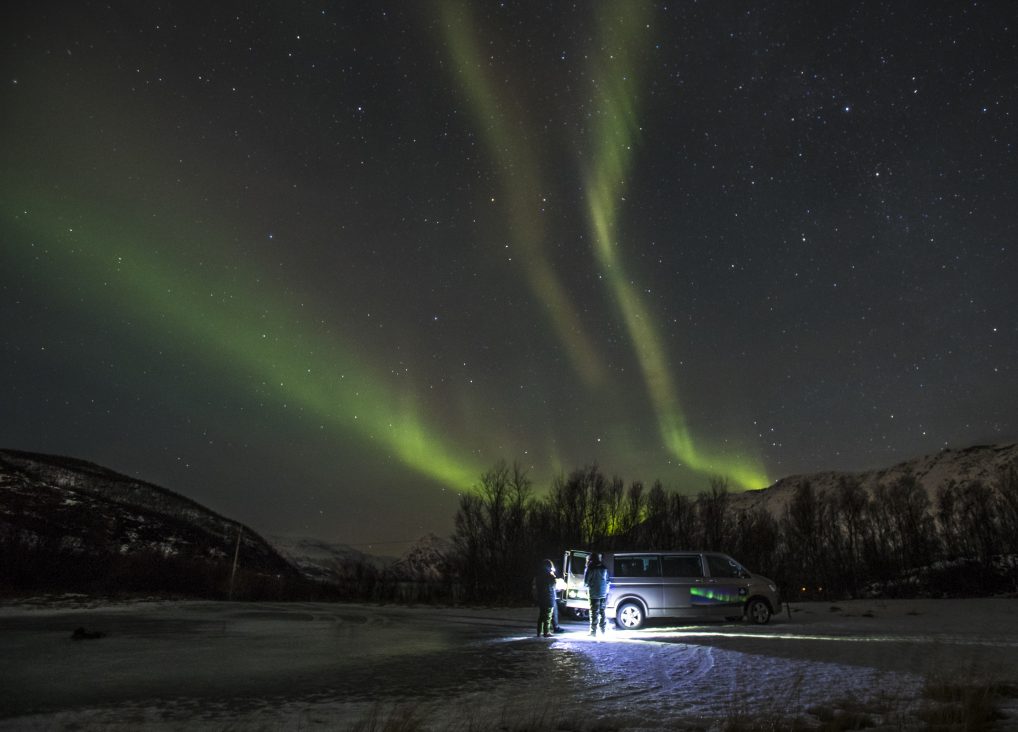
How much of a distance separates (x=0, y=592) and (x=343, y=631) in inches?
1607

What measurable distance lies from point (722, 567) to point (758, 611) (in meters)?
1.53

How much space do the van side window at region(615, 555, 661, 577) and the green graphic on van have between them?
112 centimetres

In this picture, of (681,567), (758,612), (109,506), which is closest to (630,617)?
(681,567)

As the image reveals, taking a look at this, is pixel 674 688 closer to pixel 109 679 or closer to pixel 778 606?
pixel 109 679

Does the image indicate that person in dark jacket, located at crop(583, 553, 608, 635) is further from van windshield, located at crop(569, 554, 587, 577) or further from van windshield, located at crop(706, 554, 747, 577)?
van windshield, located at crop(706, 554, 747, 577)

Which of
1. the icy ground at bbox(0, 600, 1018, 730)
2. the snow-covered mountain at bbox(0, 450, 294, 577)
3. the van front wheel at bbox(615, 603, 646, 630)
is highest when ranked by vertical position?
the snow-covered mountain at bbox(0, 450, 294, 577)

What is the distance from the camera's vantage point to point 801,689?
8406 mm

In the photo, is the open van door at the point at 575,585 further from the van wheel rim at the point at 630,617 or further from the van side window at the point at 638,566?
the van wheel rim at the point at 630,617

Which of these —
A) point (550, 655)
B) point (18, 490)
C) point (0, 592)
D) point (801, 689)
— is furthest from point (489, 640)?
point (18, 490)

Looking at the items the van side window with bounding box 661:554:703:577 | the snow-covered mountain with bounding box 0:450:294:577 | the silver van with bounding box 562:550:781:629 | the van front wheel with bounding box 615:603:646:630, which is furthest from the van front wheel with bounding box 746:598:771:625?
the snow-covered mountain with bounding box 0:450:294:577

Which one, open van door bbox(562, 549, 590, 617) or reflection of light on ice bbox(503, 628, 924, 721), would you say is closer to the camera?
reflection of light on ice bbox(503, 628, 924, 721)

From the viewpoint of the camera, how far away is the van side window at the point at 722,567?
19.5 meters

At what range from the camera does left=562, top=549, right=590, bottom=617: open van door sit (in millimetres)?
20859

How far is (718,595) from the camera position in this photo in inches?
753
